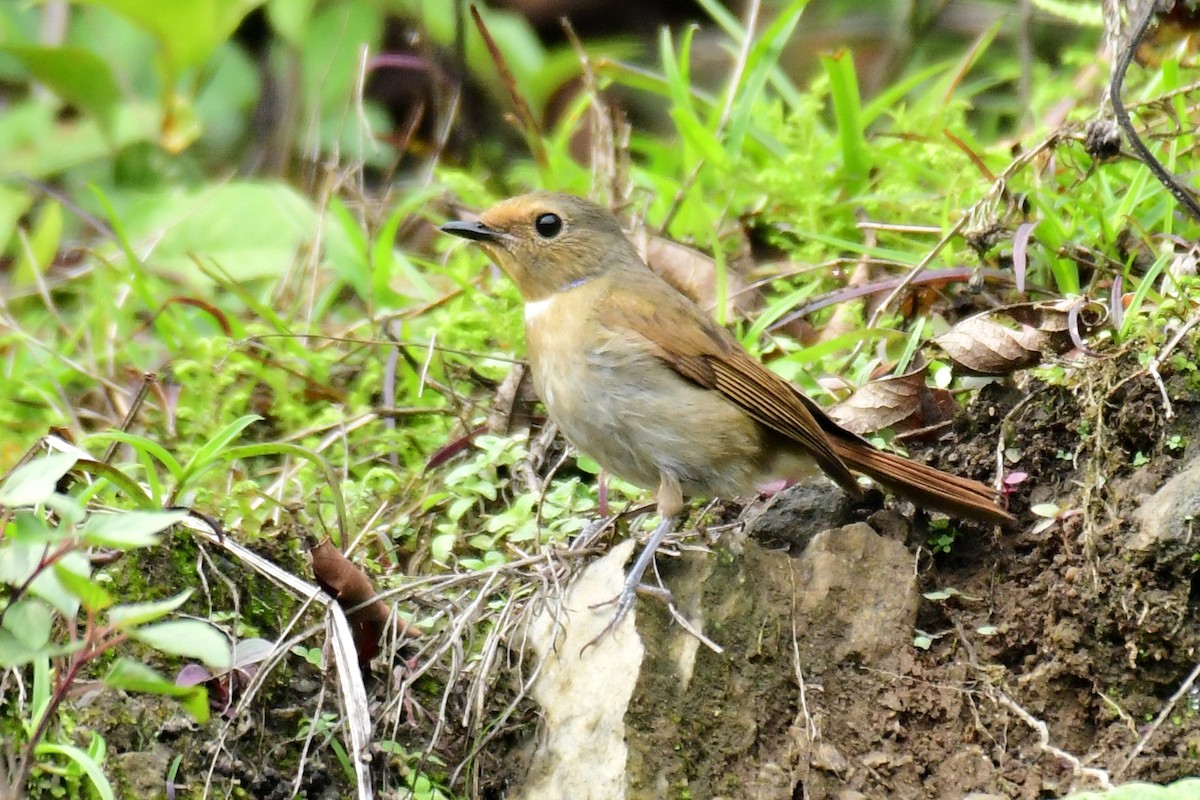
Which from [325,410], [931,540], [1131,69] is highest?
[1131,69]

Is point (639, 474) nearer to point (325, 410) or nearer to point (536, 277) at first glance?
point (536, 277)

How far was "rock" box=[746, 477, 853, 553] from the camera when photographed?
3.69 m

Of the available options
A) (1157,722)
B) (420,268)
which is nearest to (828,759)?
(1157,722)

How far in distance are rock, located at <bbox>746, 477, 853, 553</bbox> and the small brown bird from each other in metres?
0.07

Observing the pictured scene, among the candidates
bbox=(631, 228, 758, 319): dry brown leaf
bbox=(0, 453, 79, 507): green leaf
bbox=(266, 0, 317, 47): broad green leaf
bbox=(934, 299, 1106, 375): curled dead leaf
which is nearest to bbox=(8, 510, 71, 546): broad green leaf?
bbox=(0, 453, 79, 507): green leaf

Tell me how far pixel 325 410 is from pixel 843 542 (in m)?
2.11

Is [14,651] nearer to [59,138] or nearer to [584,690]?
[584,690]

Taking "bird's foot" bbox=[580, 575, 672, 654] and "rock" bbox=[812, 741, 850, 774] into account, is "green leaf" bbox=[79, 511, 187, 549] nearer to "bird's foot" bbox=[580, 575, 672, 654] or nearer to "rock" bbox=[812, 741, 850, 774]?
Result: "bird's foot" bbox=[580, 575, 672, 654]

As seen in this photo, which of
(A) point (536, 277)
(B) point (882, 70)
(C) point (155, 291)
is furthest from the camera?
(B) point (882, 70)

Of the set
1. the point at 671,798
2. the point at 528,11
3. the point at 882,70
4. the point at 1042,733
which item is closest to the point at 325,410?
the point at 671,798

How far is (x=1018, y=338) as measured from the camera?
3.73 meters

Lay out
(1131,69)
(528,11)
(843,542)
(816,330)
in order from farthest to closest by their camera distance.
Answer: (528,11)
(1131,69)
(816,330)
(843,542)

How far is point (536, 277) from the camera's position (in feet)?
13.9

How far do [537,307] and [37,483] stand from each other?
7.05 feet
